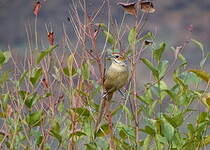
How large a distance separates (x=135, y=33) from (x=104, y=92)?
15 centimetres

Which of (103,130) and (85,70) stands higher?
(85,70)

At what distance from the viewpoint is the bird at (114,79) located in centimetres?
128

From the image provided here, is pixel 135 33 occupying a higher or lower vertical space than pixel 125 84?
higher

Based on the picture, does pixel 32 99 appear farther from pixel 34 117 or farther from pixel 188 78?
pixel 188 78

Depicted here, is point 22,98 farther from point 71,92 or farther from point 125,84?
point 125,84

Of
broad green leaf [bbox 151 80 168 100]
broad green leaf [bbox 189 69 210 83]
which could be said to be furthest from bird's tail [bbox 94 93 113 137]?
broad green leaf [bbox 189 69 210 83]

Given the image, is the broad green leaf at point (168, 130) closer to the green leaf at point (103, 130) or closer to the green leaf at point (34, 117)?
the green leaf at point (103, 130)

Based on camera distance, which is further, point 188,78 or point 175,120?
point 188,78

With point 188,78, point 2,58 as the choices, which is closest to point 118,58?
point 188,78

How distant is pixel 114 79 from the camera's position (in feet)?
4.21

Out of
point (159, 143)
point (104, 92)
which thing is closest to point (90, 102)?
point (104, 92)

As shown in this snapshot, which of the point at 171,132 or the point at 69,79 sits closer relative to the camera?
the point at 171,132

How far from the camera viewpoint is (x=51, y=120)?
1.30m

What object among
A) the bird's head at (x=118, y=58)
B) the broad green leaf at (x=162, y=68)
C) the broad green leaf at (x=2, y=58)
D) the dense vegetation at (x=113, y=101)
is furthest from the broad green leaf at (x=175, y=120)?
the broad green leaf at (x=2, y=58)
